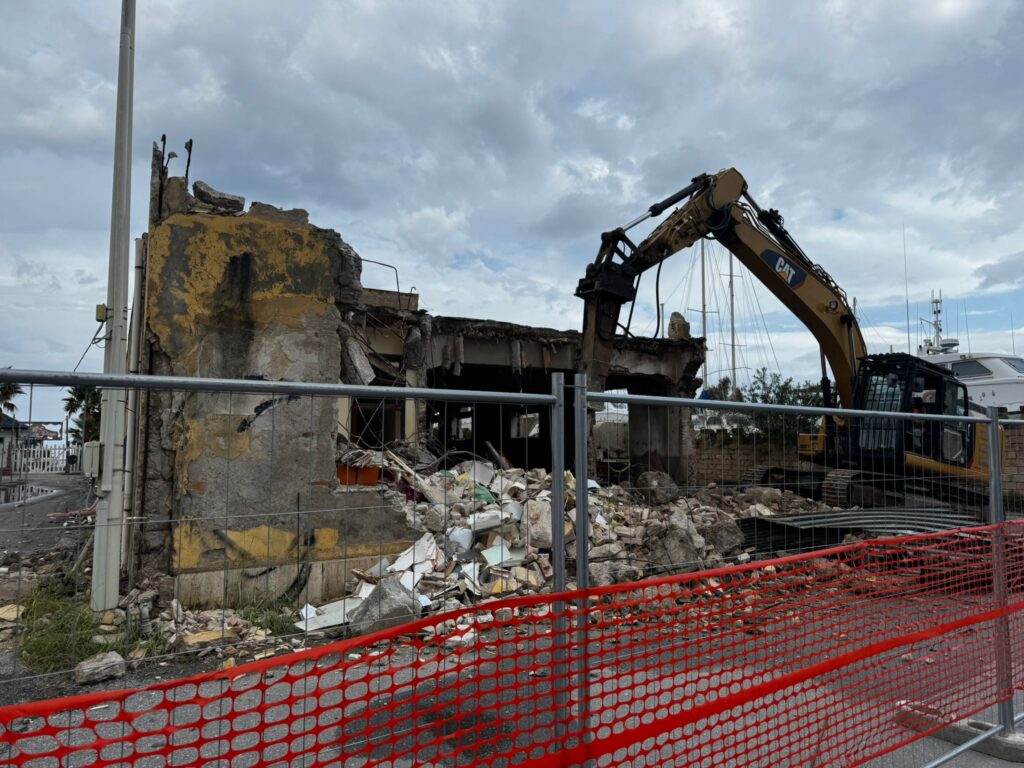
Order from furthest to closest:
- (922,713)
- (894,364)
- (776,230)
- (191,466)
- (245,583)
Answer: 1. (776,230)
2. (894,364)
3. (191,466)
4. (245,583)
5. (922,713)

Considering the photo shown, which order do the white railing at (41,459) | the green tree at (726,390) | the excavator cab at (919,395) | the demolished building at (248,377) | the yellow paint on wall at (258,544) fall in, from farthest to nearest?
the green tree at (726,390) < the excavator cab at (919,395) < the demolished building at (248,377) < the yellow paint on wall at (258,544) < the white railing at (41,459)

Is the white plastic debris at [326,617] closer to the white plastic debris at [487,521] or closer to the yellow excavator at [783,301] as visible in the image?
the white plastic debris at [487,521]

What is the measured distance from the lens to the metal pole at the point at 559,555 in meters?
2.56

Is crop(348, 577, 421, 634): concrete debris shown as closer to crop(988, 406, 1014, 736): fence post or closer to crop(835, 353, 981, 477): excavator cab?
crop(988, 406, 1014, 736): fence post

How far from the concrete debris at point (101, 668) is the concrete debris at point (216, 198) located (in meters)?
4.77

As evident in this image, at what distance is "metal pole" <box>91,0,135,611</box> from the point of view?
A: 19.7 ft

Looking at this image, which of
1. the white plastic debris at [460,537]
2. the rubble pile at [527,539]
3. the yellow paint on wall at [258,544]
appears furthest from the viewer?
the white plastic debris at [460,537]

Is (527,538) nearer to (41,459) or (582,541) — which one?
(582,541)

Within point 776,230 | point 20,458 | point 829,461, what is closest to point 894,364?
point 776,230

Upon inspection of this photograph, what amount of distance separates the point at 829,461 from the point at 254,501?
20.0 feet

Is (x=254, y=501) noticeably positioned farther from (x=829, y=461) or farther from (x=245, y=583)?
(x=829, y=461)

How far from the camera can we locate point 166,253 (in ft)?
22.2

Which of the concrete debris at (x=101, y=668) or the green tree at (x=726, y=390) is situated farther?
the green tree at (x=726, y=390)

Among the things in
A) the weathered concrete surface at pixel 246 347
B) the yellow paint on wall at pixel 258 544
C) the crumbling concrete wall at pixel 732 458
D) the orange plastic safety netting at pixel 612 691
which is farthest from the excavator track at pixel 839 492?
the weathered concrete surface at pixel 246 347
